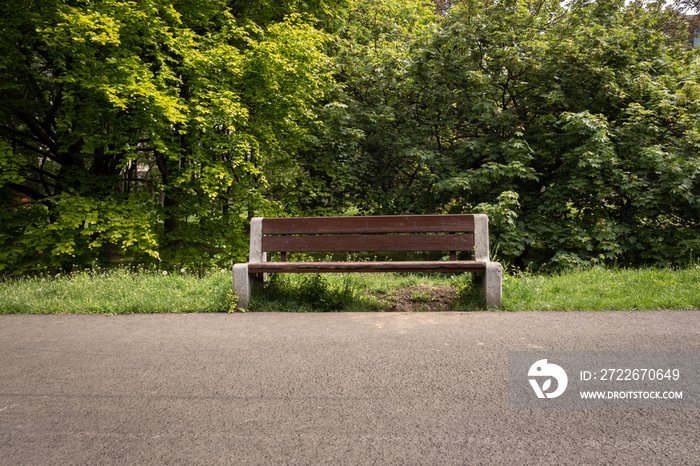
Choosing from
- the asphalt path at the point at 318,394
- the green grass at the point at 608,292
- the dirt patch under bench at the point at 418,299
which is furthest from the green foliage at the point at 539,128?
the asphalt path at the point at 318,394

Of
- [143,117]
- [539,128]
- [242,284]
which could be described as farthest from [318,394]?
[539,128]

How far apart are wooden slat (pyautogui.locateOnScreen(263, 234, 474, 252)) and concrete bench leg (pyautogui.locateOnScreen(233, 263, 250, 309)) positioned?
662 millimetres

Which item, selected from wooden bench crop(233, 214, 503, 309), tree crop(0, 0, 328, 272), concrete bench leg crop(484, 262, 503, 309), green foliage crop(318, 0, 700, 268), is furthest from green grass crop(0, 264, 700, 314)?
green foliage crop(318, 0, 700, 268)

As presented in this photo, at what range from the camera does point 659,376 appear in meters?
2.93

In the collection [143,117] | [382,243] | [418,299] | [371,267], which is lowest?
[418,299]

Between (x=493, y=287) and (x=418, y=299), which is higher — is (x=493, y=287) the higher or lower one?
the higher one

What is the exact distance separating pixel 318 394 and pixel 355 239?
2.52 m

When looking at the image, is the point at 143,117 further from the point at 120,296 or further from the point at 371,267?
the point at 371,267

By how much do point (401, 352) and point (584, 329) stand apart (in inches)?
70.9

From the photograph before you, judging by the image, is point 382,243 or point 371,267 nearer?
point 371,267

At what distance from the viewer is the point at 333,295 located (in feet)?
16.9

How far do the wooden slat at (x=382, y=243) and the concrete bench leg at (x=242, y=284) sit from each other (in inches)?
26.1

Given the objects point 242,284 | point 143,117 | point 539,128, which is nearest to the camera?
point 242,284

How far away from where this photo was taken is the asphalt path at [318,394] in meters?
2.20
